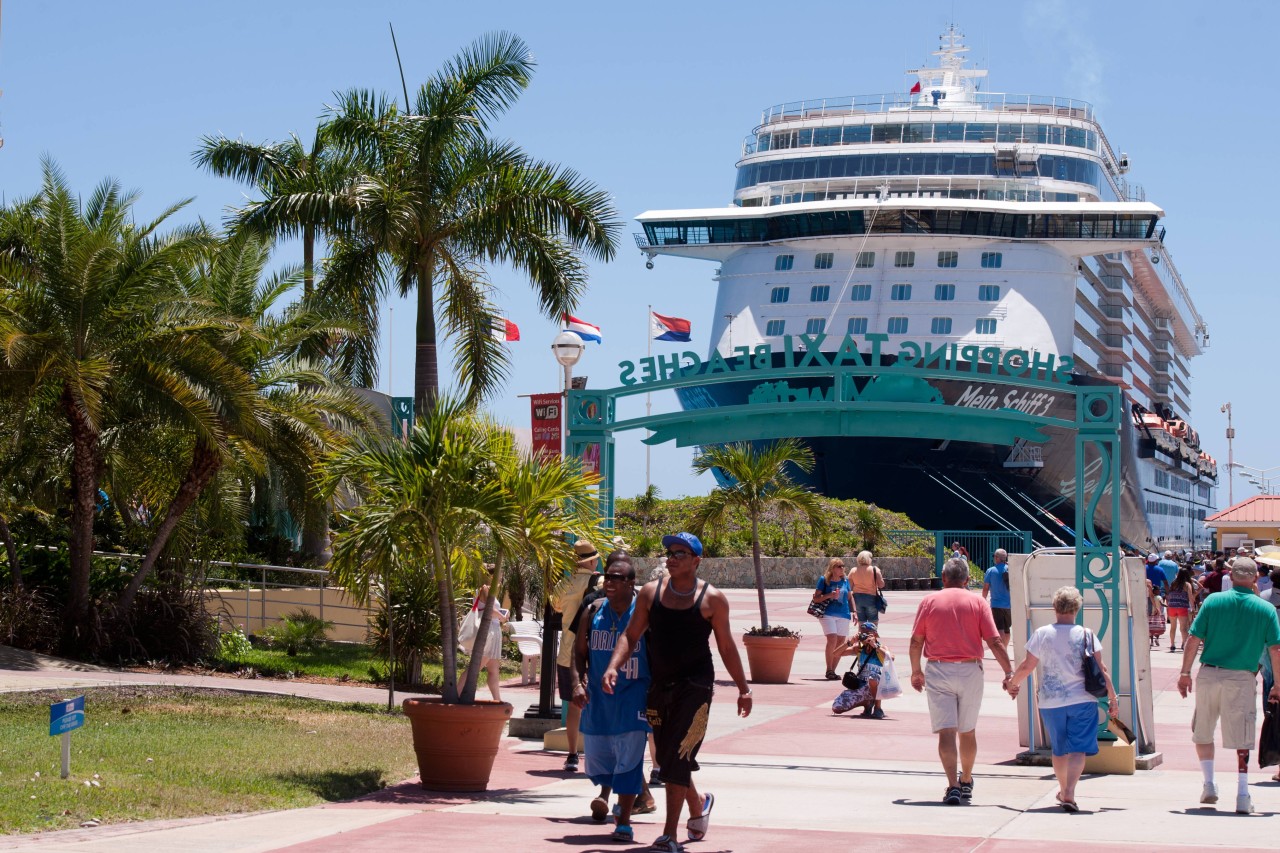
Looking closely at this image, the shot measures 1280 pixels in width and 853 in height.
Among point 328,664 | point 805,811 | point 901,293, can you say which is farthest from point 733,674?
point 901,293

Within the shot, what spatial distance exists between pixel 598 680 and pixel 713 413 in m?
6.85

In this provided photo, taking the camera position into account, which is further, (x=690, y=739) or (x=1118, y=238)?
(x=1118, y=238)

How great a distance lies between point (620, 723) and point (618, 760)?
19 centimetres

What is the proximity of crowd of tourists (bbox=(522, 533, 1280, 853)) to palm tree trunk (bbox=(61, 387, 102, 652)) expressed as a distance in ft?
22.7

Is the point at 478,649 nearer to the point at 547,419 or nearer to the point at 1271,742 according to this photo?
the point at 547,419

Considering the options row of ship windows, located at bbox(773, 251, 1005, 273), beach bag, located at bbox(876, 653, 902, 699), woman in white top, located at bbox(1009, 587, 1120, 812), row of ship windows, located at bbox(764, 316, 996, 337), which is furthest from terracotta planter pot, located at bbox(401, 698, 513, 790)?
row of ship windows, located at bbox(773, 251, 1005, 273)

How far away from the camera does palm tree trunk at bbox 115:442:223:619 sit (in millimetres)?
15953

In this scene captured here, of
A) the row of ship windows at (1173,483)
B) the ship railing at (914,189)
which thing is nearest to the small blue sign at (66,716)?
the ship railing at (914,189)

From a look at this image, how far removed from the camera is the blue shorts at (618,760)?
755 centimetres

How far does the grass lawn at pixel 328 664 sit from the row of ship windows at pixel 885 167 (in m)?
35.1

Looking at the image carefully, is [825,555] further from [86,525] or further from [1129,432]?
[86,525]

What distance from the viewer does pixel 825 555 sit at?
133ft

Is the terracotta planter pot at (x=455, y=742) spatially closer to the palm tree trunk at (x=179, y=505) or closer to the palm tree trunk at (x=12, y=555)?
the palm tree trunk at (x=179, y=505)

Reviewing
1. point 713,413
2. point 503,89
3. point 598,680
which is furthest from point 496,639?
point 503,89
